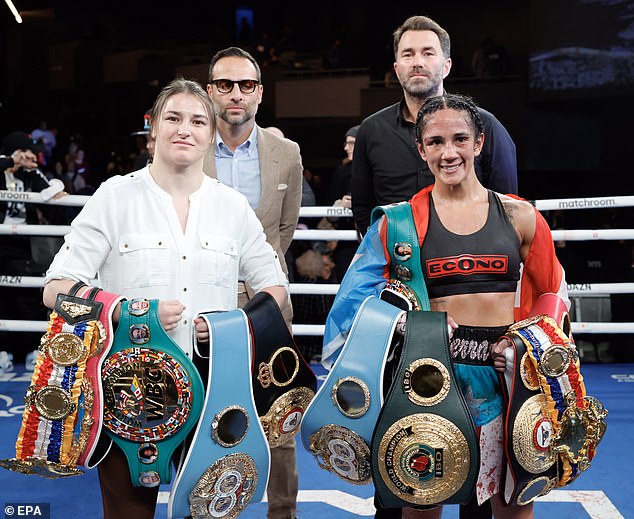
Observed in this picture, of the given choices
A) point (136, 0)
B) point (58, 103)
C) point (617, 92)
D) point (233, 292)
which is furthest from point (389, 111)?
point (136, 0)

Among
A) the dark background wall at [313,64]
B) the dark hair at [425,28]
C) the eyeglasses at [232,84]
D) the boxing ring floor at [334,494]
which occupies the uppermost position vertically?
the dark background wall at [313,64]

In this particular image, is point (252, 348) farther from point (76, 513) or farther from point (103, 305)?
point (76, 513)

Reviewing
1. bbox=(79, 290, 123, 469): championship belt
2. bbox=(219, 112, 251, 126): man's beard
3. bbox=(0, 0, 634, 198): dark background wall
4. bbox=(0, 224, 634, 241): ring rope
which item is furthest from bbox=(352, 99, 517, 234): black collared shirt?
bbox=(0, 0, 634, 198): dark background wall

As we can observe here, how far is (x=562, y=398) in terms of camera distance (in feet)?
5.96

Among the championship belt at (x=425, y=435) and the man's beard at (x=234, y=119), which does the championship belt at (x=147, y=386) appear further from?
the man's beard at (x=234, y=119)

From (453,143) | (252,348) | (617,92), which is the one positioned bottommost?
(252,348)

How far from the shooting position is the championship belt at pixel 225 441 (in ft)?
5.76

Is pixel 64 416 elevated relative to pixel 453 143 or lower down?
lower down

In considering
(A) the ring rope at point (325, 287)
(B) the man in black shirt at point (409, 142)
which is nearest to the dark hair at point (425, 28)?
(B) the man in black shirt at point (409, 142)

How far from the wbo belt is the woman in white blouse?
76cm

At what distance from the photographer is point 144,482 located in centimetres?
183

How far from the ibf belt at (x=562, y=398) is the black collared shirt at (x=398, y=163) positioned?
0.91 m

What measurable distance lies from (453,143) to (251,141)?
108cm

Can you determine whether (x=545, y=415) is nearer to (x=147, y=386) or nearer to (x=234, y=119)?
(x=147, y=386)
